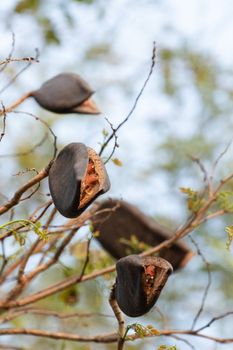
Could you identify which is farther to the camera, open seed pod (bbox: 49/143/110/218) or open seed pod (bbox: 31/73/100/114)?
open seed pod (bbox: 31/73/100/114)

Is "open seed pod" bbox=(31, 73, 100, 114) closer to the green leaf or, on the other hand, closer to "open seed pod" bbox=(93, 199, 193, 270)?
"open seed pod" bbox=(93, 199, 193, 270)

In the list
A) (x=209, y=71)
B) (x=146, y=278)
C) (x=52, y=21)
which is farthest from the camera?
(x=209, y=71)

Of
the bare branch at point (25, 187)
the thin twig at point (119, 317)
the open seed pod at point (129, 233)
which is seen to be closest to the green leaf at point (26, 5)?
the open seed pod at point (129, 233)

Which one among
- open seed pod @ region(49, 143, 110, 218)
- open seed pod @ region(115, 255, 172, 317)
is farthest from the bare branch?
open seed pod @ region(115, 255, 172, 317)

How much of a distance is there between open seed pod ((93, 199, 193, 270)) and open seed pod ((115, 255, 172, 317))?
0.71 m

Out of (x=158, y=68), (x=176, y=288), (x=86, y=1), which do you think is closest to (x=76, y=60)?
(x=158, y=68)

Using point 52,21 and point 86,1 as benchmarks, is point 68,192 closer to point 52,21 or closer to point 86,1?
point 86,1

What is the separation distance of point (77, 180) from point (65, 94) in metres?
0.60

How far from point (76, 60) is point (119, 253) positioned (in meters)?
2.55

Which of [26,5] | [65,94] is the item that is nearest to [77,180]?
[65,94]

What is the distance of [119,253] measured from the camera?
176 cm

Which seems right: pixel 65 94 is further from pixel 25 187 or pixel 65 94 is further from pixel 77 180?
pixel 77 180

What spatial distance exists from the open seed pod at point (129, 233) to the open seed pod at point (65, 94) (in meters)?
0.26

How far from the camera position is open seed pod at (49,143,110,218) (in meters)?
0.99
